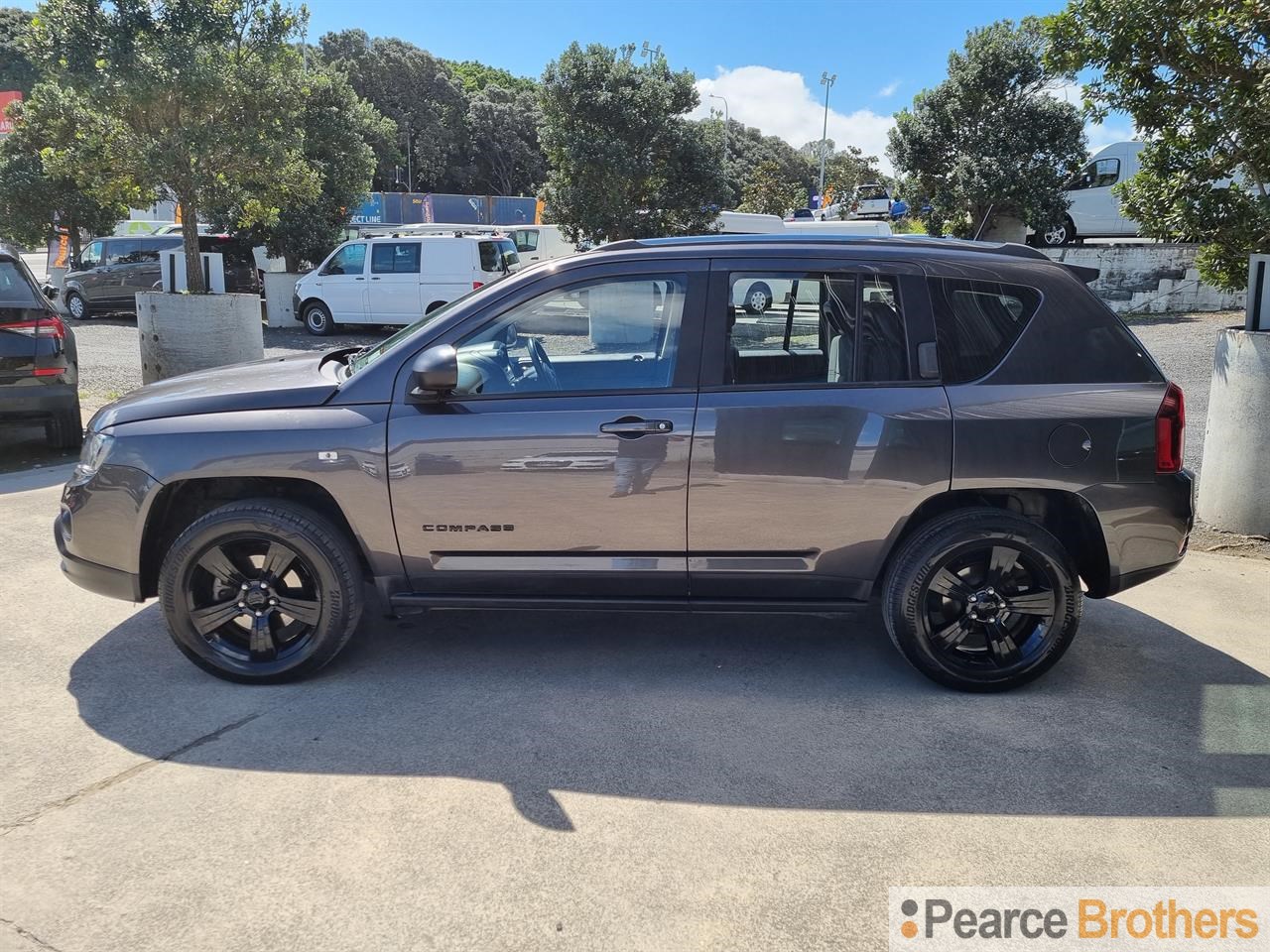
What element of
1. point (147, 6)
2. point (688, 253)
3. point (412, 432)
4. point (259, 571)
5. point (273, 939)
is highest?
point (147, 6)

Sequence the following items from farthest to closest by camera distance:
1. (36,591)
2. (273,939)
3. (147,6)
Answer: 1. (147,6)
2. (36,591)
3. (273,939)

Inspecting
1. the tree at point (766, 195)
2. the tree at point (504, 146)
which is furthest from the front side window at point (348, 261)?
the tree at point (504, 146)

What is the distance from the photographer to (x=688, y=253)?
4.06 metres

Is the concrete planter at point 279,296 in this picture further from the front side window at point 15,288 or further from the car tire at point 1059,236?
the car tire at point 1059,236

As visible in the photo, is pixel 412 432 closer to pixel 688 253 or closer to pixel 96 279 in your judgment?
pixel 688 253

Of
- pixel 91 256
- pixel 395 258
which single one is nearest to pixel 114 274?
pixel 91 256

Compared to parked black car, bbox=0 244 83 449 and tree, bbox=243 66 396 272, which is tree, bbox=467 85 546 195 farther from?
parked black car, bbox=0 244 83 449

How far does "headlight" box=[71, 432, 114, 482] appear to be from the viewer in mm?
4012

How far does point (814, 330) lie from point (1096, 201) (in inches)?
767

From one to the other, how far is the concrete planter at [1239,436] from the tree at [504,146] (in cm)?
6353

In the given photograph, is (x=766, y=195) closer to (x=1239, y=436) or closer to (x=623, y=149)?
(x=623, y=149)

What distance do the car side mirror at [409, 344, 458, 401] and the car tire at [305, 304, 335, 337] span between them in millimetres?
15114

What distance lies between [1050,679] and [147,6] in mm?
10255

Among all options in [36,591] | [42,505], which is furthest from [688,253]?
[42,505]
